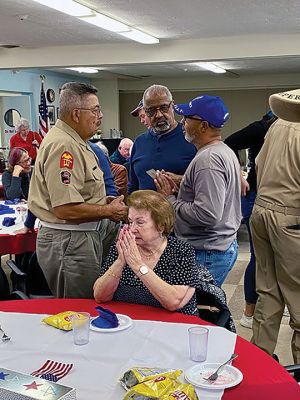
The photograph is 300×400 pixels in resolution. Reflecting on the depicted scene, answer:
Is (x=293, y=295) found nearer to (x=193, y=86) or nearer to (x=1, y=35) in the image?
(x=1, y=35)

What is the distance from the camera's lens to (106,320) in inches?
76.7

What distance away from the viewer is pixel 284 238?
2.80 metres

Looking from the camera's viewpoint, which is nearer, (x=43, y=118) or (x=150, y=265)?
(x=150, y=265)

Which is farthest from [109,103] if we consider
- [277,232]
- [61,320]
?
[61,320]

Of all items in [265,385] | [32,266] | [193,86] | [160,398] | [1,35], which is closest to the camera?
[160,398]

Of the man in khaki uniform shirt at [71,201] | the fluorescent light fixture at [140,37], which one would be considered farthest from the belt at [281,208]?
the fluorescent light fixture at [140,37]

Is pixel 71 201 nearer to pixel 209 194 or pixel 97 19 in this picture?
pixel 209 194

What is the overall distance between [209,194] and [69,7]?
11.1 ft

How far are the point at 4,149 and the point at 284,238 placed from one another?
31.2 ft

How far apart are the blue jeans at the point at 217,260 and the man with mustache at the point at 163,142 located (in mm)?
578

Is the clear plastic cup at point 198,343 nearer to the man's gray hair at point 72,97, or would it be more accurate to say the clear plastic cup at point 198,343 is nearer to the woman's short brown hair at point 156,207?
the woman's short brown hair at point 156,207

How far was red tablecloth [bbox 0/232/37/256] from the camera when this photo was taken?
12.3ft

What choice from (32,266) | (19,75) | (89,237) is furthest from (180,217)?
(19,75)
